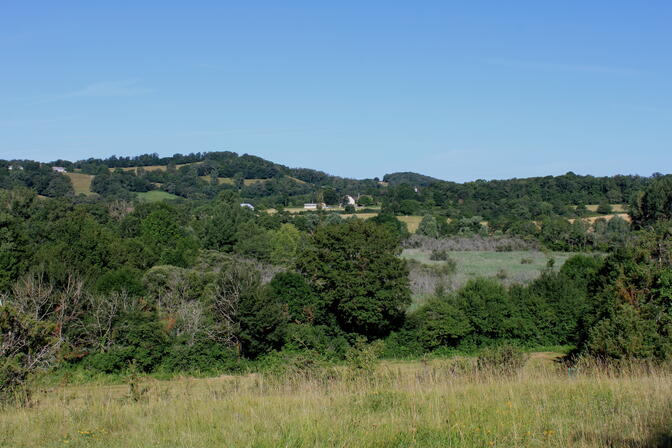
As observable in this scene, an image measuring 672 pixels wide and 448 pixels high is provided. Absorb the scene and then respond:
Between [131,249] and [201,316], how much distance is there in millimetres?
17442

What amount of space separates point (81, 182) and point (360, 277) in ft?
394

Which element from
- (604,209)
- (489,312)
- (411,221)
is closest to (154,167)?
(411,221)

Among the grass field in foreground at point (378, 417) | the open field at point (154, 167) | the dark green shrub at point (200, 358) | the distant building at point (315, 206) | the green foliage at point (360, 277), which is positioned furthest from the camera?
the open field at point (154, 167)

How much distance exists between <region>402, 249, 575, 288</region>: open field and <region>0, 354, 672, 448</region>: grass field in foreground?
39.1 metres

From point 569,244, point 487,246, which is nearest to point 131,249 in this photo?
point 487,246

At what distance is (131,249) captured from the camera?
154 ft

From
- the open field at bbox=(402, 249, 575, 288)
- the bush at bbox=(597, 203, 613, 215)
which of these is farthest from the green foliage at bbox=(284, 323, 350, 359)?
the bush at bbox=(597, 203, 613, 215)

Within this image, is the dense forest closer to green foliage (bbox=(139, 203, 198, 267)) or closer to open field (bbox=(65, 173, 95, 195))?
green foliage (bbox=(139, 203, 198, 267))

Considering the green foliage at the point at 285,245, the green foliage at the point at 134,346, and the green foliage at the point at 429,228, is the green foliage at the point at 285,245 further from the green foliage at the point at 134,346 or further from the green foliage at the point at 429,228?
the green foliage at the point at 134,346

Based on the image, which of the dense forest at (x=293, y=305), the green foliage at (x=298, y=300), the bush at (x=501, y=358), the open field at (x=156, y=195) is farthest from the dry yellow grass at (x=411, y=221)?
the bush at (x=501, y=358)

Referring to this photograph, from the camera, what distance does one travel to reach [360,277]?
35.3 m

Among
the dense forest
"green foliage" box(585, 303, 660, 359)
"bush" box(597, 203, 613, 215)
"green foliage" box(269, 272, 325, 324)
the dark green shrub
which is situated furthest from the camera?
"bush" box(597, 203, 613, 215)

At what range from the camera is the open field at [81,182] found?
429 ft

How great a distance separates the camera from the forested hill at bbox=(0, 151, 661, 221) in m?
114
